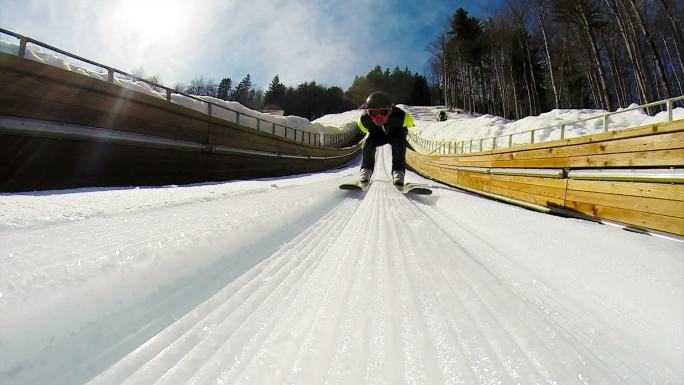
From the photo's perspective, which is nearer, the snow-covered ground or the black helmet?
the snow-covered ground

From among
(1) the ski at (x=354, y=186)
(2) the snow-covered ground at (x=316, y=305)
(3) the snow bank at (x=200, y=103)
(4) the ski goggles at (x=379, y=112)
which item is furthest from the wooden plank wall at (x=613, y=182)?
(3) the snow bank at (x=200, y=103)

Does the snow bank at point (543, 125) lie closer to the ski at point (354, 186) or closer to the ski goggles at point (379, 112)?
the ski goggles at point (379, 112)

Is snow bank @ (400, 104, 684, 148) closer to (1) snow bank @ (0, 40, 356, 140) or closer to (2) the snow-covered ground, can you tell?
(2) the snow-covered ground

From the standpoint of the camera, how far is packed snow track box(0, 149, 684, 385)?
67 centimetres

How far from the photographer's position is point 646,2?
17.7m

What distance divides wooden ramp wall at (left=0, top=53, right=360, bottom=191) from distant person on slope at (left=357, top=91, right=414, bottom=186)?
3392mm

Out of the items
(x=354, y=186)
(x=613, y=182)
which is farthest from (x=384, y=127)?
(x=613, y=182)

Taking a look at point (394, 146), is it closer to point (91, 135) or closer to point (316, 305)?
point (316, 305)

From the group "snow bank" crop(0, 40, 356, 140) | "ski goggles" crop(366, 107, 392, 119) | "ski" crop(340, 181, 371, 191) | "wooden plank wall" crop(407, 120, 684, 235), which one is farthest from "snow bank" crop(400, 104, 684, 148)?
"snow bank" crop(0, 40, 356, 140)

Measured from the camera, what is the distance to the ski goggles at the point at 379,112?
4.18 metres

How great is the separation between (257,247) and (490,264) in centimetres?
122

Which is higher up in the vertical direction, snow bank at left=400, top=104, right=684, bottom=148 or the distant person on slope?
snow bank at left=400, top=104, right=684, bottom=148

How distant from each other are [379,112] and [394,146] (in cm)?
71

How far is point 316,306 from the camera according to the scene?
0.93 meters
